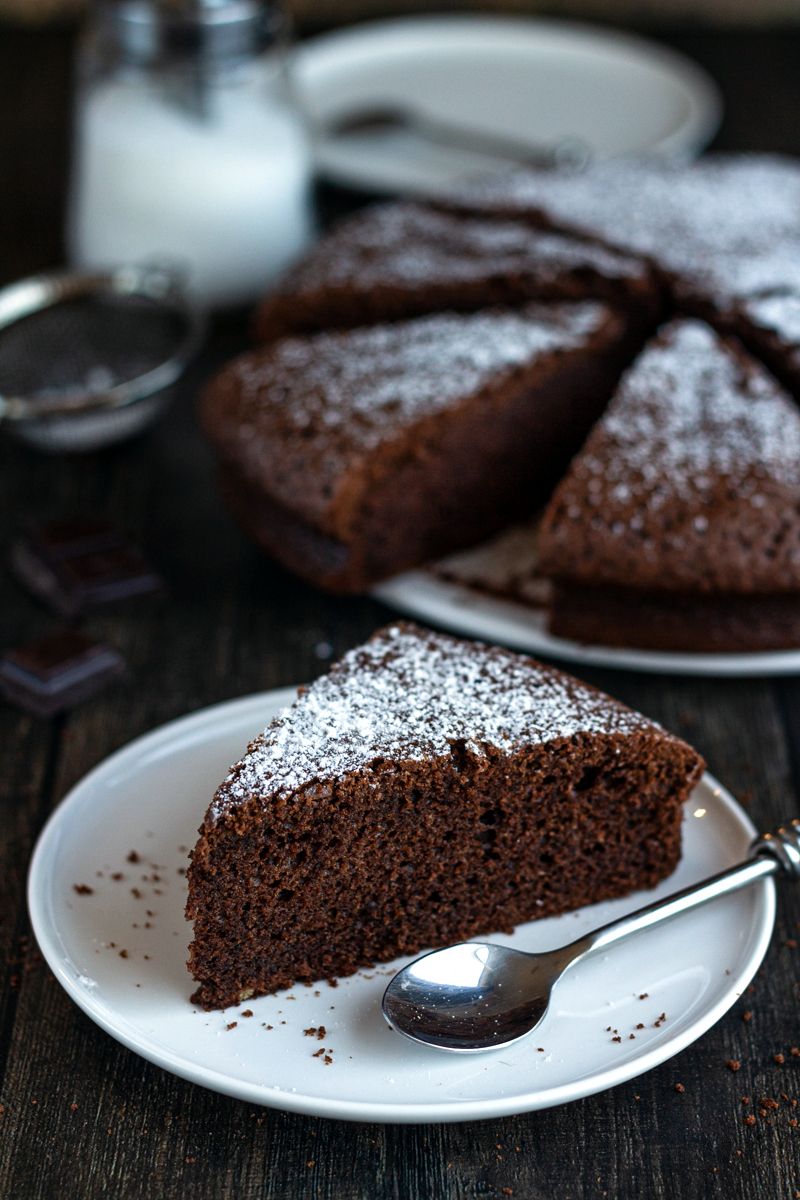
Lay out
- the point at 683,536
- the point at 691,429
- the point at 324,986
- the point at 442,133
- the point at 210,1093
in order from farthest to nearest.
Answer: the point at 442,133 → the point at 691,429 → the point at 683,536 → the point at 324,986 → the point at 210,1093

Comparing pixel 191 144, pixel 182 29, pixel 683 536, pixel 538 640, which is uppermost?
pixel 182 29

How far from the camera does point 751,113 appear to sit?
4.60 meters

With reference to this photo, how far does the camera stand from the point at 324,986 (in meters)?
1.99

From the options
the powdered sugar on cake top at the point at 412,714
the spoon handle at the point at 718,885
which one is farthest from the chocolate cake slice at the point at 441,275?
the spoon handle at the point at 718,885

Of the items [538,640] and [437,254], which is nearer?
[538,640]

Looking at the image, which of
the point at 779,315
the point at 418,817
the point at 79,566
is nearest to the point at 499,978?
the point at 418,817

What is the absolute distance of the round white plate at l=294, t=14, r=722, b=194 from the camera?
4.15 meters

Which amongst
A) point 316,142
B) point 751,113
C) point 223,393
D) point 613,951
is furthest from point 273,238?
point 613,951

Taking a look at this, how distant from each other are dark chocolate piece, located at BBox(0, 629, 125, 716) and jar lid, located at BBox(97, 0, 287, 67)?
1559mm

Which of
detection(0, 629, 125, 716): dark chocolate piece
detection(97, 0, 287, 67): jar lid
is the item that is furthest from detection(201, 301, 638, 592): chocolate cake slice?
detection(97, 0, 287, 67): jar lid

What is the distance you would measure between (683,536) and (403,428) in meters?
0.62

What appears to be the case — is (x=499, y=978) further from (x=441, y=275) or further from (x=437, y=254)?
(x=437, y=254)

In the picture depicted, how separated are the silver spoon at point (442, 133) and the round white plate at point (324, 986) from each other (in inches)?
94.2

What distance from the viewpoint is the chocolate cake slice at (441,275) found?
322cm
